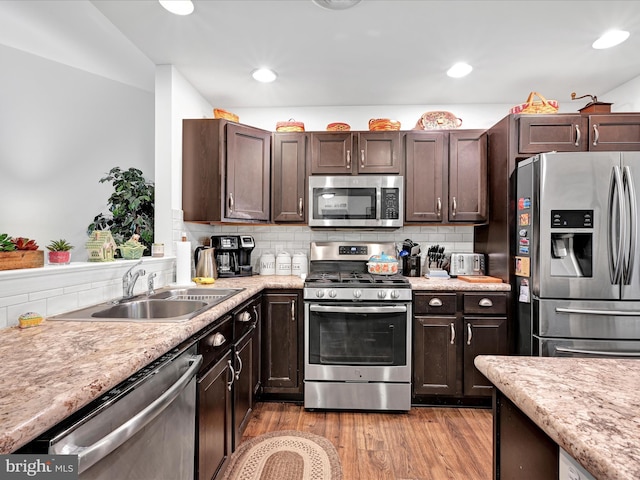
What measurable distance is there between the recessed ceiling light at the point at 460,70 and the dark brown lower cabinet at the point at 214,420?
8.41 feet

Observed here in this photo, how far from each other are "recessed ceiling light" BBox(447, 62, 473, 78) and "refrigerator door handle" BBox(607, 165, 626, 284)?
3.98 ft

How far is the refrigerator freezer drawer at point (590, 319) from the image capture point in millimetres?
2072

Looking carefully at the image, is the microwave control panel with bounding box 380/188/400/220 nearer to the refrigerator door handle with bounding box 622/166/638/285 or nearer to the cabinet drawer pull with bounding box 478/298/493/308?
the cabinet drawer pull with bounding box 478/298/493/308

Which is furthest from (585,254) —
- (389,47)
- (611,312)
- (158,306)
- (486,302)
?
(158,306)

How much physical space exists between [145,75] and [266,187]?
59.0 inches

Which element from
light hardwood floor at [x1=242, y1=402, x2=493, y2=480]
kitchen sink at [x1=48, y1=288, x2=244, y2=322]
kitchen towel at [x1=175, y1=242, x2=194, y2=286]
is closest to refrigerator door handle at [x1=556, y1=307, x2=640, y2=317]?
light hardwood floor at [x1=242, y1=402, x2=493, y2=480]

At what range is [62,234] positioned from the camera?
2.98 m

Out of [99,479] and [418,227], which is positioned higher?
[418,227]

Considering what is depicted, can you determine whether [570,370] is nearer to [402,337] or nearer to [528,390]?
[528,390]

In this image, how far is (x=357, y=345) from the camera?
2451 mm

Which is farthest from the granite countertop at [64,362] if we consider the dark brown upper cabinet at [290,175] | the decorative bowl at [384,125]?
the decorative bowl at [384,125]

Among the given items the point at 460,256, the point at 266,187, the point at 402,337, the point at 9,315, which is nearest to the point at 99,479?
the point at 9,315

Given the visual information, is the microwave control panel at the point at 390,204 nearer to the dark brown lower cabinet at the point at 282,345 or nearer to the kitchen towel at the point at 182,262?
the dark brown lower cabinet at the point at 282,345

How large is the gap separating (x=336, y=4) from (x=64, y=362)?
80.0 inches
